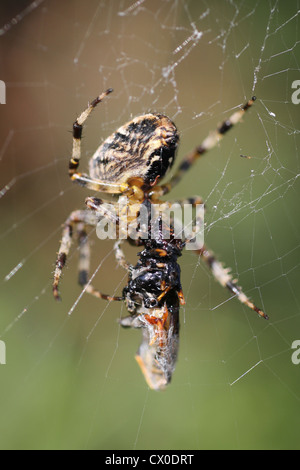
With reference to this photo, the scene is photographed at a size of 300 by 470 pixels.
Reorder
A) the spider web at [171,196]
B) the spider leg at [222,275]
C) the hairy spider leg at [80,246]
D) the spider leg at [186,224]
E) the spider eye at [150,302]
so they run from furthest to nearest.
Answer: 1. the spider web at [171,196]
2. the hairy spider leg at [80,246]
3. the spider leg at [222,275]
4. the spider leg at [186,224]
5. the spider eye at [150,302]

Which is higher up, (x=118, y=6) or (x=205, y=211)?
(x=118, y=6)

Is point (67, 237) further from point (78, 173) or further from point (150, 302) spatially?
point (150, 302)

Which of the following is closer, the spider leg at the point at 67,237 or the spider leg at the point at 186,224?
the spider leg at the point at 186,224

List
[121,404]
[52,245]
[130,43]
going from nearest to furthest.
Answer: [121,404]
[52,245]
[130,43]

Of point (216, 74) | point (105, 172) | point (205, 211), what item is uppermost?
point (216, 74)

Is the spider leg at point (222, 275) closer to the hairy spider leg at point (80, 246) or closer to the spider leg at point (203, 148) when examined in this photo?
the spider leg at point (203, 148)

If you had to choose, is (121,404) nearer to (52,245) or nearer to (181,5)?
(52,245)

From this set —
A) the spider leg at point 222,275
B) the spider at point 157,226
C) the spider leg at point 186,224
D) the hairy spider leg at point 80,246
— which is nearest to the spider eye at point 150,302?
the spider at point 157,226
